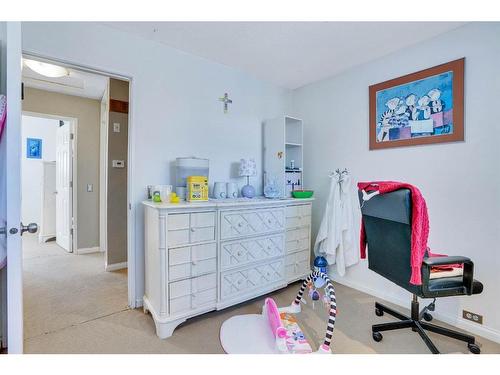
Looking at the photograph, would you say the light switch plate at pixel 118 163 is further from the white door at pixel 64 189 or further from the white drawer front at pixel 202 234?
the white drawer front at pixel 202 234

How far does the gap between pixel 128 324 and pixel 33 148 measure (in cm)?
471

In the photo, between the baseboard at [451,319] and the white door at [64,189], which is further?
the white door at [64,189]

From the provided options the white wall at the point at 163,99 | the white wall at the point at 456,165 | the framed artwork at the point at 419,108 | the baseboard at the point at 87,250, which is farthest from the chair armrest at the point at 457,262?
the baseboard at the point at 87,250

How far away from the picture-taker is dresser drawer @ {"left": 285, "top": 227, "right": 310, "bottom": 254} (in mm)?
2619

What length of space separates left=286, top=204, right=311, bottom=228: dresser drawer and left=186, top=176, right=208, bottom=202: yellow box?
90 cm

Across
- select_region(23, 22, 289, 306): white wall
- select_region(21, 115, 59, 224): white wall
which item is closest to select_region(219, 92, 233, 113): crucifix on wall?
select_region(23, 22, 289, 306): white wall

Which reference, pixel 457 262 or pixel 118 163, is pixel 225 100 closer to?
pixel 118 163

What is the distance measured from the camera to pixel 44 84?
342cm

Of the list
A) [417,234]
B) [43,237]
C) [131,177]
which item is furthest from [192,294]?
[43,237]

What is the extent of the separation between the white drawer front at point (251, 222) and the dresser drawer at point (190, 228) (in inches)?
4.6

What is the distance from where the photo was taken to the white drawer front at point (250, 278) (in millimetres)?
2141

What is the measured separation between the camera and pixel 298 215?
8.82 feet

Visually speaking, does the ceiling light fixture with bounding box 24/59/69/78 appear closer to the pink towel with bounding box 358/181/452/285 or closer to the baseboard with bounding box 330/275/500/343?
the pink towel with bounding box 358/181/452/285

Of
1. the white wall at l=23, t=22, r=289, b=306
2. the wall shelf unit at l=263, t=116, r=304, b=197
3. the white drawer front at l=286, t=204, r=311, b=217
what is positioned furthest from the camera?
the wall shelf unit at l=263, t=116, r=304, b=197
